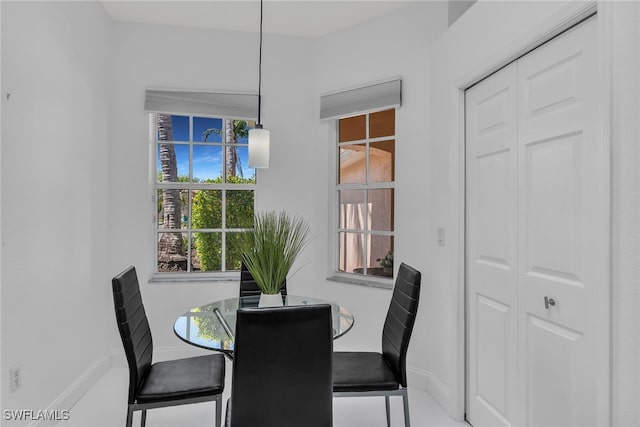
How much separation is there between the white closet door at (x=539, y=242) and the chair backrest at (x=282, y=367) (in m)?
0.99

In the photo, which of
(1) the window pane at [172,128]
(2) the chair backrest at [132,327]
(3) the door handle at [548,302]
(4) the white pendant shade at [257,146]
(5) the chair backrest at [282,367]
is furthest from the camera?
(1) the window pane at [172,128]

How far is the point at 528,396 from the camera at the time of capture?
1.93 metres

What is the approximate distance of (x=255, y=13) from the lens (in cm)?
319

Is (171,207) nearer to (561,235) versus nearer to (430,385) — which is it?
(430,385)

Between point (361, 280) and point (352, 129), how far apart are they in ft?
4.34

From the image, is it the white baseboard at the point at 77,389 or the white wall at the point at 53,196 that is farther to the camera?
the white baseboard at the point at 77,389

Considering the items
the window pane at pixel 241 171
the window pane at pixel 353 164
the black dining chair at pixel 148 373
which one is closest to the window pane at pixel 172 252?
the window pane at pixel 241 171

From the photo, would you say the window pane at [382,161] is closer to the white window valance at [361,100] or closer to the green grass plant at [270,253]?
the white window valance at [361,100]

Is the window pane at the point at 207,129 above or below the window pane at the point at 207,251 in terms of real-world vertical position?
above

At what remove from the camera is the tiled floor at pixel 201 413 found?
2.46 m

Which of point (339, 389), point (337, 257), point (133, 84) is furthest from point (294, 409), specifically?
point (133, 84)

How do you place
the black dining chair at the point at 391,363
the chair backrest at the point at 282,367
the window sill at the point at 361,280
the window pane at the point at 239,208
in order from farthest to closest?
the window pane at the point at 239,208 < the window sill at the point at 361,280 < the black dining chair at the point at 391,363 < the chair backrest at the point at 282,367

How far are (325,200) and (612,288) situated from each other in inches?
96.8

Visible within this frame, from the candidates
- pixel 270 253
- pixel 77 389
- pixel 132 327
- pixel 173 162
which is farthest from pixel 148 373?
pixel 173 162
